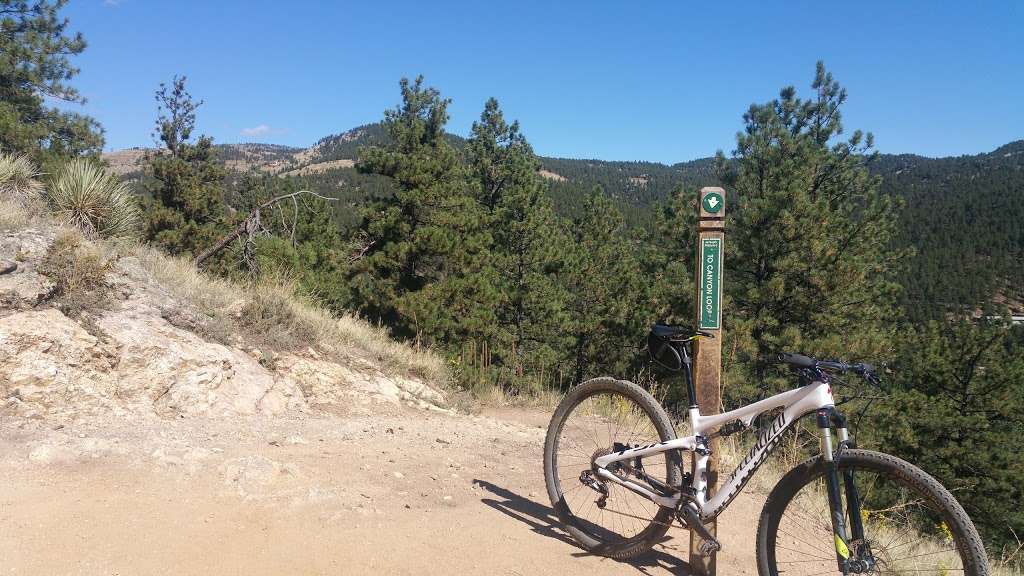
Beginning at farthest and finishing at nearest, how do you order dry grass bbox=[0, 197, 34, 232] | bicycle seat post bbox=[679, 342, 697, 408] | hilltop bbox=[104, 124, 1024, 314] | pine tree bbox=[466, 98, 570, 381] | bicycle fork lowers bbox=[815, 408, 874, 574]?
hilltop bbox=[104, 124, 1024, 314], pine tree bbox=[466, 98, 570, 381], dry grass bbox=[0, 197, 34, 232], bicycle seat post bbox=[679, 342, 697, 408], bicycle fork lowers bbox=[815, 408, 874, 574]

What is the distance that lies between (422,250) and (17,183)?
861 centimetres

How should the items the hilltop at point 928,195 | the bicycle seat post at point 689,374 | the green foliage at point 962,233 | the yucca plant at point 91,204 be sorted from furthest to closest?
the hilltop at point 928,195
the green foliage at point 962,233
the yucca plant at point 91,204
the bicycle seat post at point 689,374

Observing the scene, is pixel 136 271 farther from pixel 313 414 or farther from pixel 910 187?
pixel 910 187

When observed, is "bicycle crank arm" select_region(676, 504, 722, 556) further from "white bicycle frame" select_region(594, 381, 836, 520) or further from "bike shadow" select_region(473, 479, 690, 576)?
"bike shadow" select_region(473, 479, 690, 576)

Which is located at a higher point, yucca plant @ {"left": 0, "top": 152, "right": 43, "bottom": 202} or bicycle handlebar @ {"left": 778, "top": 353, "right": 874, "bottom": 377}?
yucca plant @ {"left": 0, "top": 152, "right": 43, "bottom": 202}

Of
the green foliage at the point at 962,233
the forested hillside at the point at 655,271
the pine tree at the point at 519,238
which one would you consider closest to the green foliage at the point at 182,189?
the forested hillside at the point at 655,271

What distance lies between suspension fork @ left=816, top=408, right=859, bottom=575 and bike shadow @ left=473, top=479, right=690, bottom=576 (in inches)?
37.6

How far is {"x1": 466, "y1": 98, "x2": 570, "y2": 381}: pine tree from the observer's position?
68.3 ft

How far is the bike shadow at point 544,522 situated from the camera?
3149 millimetres

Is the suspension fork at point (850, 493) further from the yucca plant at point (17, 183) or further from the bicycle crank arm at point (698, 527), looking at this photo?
the yucca plant at point (17, 183)

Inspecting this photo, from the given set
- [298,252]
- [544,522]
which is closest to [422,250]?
[298,252]

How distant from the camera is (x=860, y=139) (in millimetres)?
16875

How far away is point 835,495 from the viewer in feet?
7.73

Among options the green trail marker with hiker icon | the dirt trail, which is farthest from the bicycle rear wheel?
the green trail marker with hiker icon
